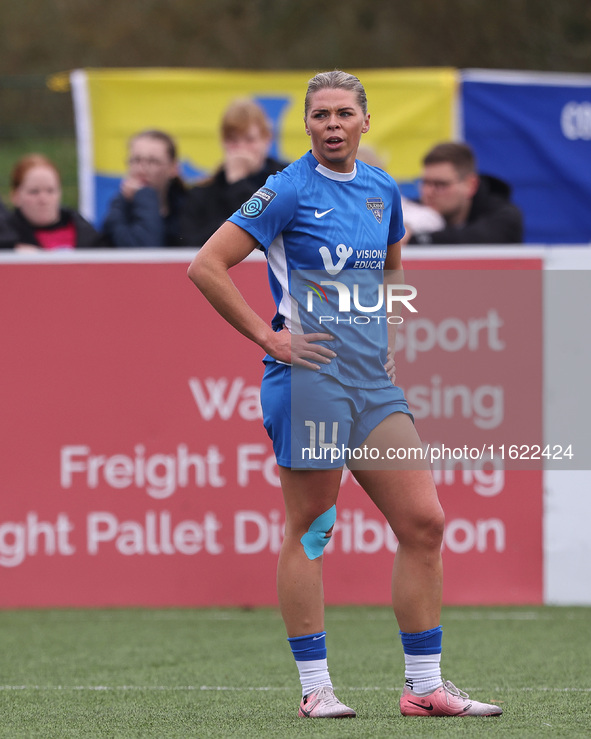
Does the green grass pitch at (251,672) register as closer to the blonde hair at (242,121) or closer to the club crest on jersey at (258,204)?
the club crest on jersey at (258,204)

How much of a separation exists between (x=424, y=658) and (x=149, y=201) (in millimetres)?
4175

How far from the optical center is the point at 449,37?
17.7 metres

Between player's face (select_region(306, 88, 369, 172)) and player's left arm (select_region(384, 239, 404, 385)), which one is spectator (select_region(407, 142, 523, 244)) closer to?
player's left arm (select_region(384, 239, 404, 385))

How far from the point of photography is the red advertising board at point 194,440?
697 cm

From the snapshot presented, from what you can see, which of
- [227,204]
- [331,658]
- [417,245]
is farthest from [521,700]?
[227,204]

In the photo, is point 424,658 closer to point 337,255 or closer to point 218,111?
point 337,255

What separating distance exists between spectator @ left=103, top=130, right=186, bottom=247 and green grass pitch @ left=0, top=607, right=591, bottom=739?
6.79 feet

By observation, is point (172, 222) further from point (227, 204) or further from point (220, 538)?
point (220, 538)

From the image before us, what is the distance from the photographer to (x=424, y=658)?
13.7 ft

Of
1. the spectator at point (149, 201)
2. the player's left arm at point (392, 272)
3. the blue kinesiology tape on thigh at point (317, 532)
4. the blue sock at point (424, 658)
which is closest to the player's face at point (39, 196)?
the spectator at point (149, 201)

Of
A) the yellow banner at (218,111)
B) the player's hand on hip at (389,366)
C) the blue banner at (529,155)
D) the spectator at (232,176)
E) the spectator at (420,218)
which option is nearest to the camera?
the player's hand on hip at (389,366)

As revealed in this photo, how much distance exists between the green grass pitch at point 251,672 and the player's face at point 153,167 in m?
2.46

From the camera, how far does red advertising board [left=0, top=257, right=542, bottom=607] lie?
6973mm

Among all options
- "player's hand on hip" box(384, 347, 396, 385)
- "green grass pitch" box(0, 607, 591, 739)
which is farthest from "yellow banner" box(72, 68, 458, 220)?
"player's hand on hip" box(384, 347, 396, 385)
